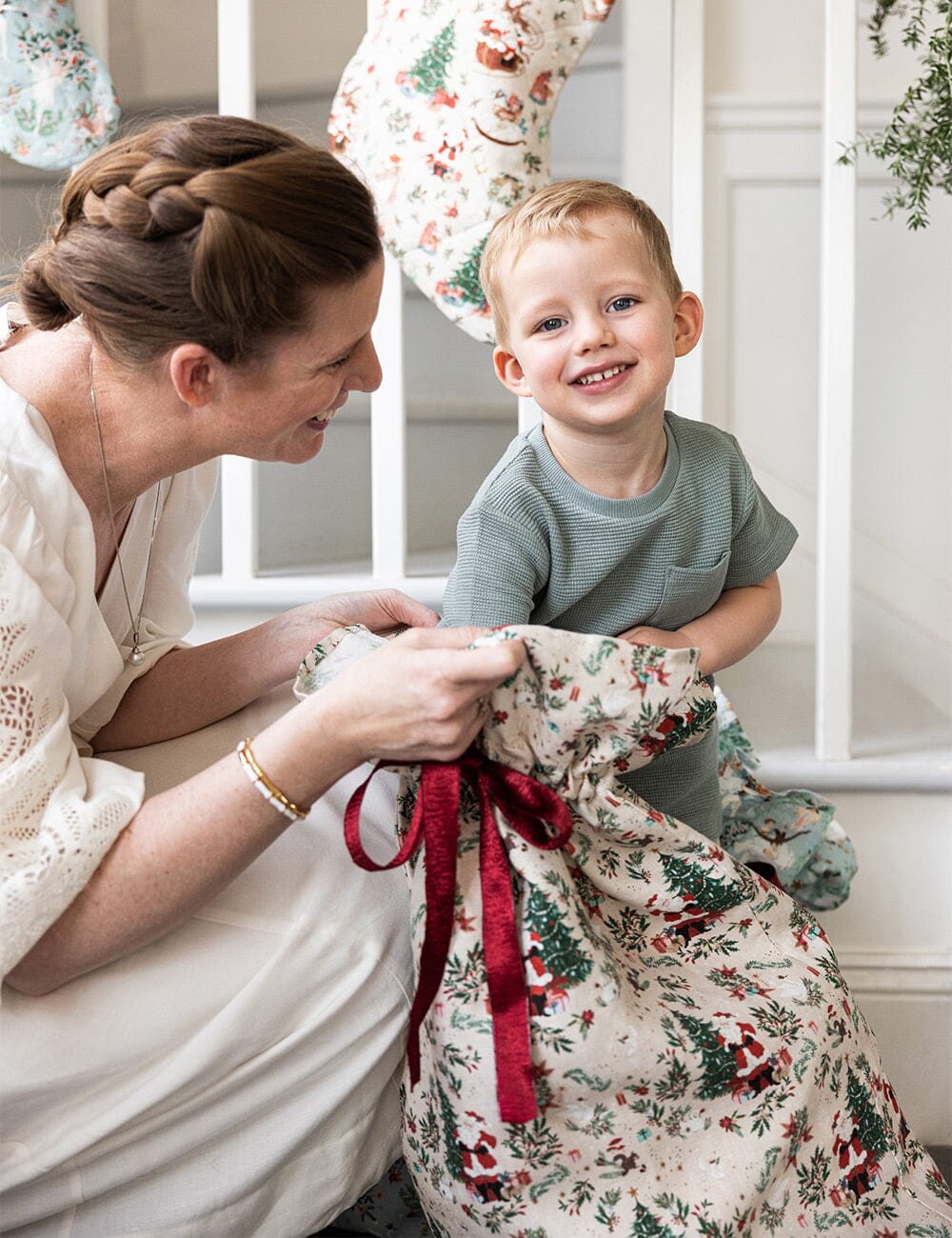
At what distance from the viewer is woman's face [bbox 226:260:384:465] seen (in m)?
1.06

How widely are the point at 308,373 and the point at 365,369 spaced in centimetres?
8

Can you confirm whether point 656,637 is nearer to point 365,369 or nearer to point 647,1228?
point 365,369

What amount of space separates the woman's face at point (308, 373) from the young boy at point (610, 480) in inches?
5.5

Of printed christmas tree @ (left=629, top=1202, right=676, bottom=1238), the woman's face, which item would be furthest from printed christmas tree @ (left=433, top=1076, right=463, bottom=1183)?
the woman's face

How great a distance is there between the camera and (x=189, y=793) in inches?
37.7

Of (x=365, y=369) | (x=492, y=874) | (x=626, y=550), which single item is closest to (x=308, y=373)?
(x=365, y=369)

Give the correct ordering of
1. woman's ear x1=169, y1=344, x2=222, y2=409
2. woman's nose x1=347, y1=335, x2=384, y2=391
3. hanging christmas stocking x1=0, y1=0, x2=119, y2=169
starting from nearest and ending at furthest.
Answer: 1. woman's ear x1=169, y1=344, x2=222, y2=409
2. woman's nose x1=347, y1=335, x2=384, y2=391
3. hanging christmas stocking x1=0, y1=0, x2=119, y2=169

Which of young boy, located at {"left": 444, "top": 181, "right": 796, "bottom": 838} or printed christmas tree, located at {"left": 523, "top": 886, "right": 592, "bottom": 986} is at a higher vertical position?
young boy, located at {"left": 444, "top": 181, "right": 796, "bottom": 838}

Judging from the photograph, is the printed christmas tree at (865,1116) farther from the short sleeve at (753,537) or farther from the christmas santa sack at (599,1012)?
the short sleeve at (753,537)

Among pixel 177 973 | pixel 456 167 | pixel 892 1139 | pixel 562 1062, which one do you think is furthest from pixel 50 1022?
pixel 456 167

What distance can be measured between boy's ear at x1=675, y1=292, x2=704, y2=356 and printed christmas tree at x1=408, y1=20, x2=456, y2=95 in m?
0.57

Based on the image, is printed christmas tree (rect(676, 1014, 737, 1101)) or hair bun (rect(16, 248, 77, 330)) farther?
hair bun (rect(16, 248, 77, 330))

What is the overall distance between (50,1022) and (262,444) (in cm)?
55

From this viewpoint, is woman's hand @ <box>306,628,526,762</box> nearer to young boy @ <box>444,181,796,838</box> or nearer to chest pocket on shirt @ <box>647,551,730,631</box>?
young boy @ <box>444,181,796,838</box>
